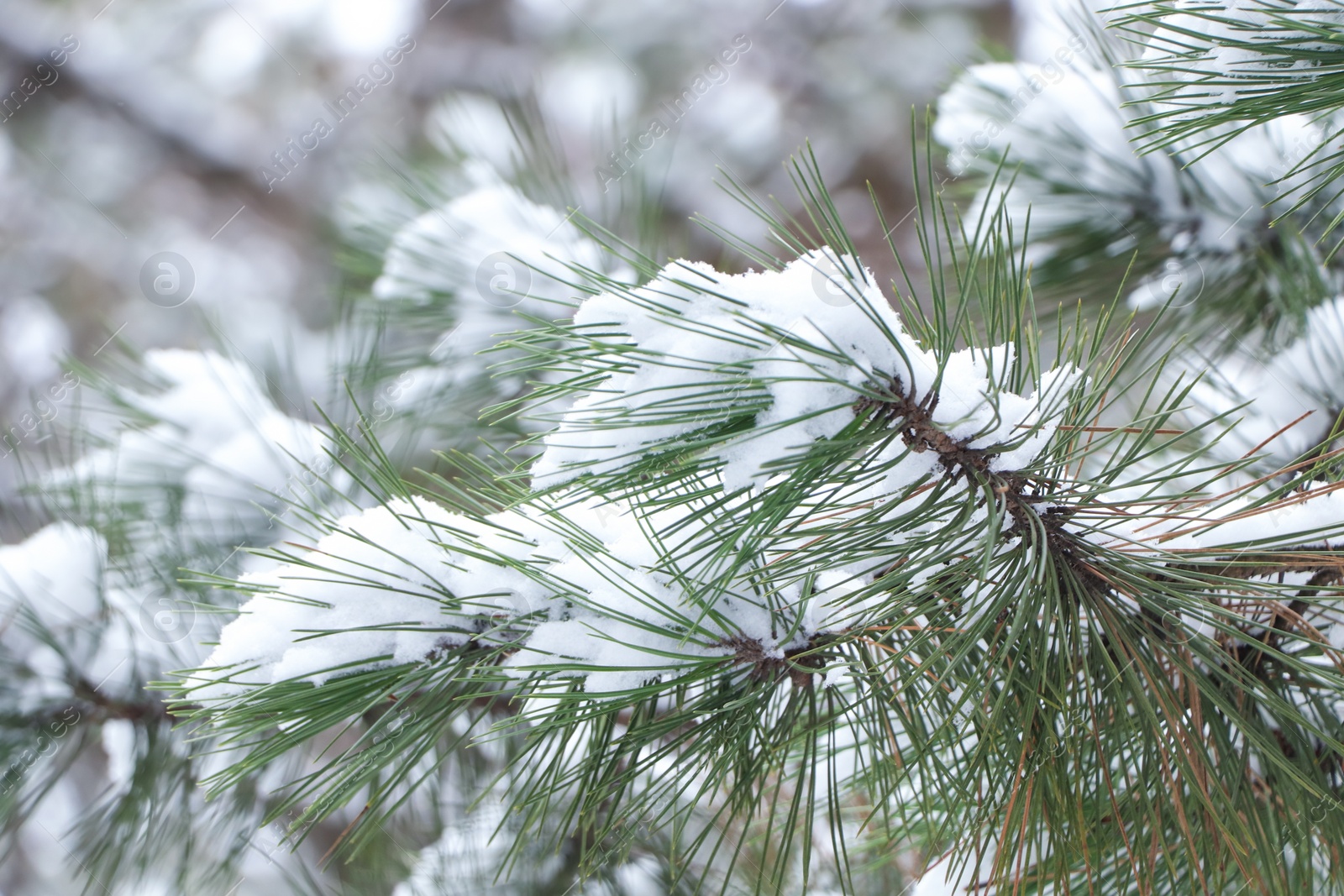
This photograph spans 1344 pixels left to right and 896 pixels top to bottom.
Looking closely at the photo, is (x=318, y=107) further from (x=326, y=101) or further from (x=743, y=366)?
(x=743, y=366)

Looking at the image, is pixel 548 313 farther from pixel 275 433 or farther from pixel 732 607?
pixel 732 607

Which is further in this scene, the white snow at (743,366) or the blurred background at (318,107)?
the blurred background at (318,107)

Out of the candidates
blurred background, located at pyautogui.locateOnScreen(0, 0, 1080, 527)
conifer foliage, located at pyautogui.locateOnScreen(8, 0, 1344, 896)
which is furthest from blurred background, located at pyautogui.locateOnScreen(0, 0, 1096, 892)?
conifer foliage, located at pyautogui.locateOnScreen(8, 0, 1344, 896)

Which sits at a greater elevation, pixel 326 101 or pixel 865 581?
pixel 326 101

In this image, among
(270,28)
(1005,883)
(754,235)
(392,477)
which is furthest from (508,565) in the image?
(270,28)

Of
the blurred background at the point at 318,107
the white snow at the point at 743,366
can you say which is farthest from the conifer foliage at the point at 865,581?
the blurred background at the point at 318,107

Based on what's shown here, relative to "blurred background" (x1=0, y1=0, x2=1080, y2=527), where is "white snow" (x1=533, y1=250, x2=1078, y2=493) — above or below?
below

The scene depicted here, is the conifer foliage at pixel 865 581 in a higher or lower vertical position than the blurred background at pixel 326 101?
lower

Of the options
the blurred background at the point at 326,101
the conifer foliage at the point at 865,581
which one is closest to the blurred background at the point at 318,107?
the blurred background at the point at 326,101

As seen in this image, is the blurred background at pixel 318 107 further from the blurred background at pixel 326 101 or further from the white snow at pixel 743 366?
the white snow at pixel 743 366

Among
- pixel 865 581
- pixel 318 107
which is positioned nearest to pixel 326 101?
pixel 318 107

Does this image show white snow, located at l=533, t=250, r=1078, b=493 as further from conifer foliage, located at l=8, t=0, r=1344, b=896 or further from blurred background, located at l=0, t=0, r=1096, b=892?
blurred background, located at l=0, t=0, r=1096, b=892

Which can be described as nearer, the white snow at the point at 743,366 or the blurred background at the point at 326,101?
the white snow at the point at 743,366

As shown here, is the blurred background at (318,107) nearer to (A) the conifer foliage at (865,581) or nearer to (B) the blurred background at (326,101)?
(B) the blurred background at (326,101)
